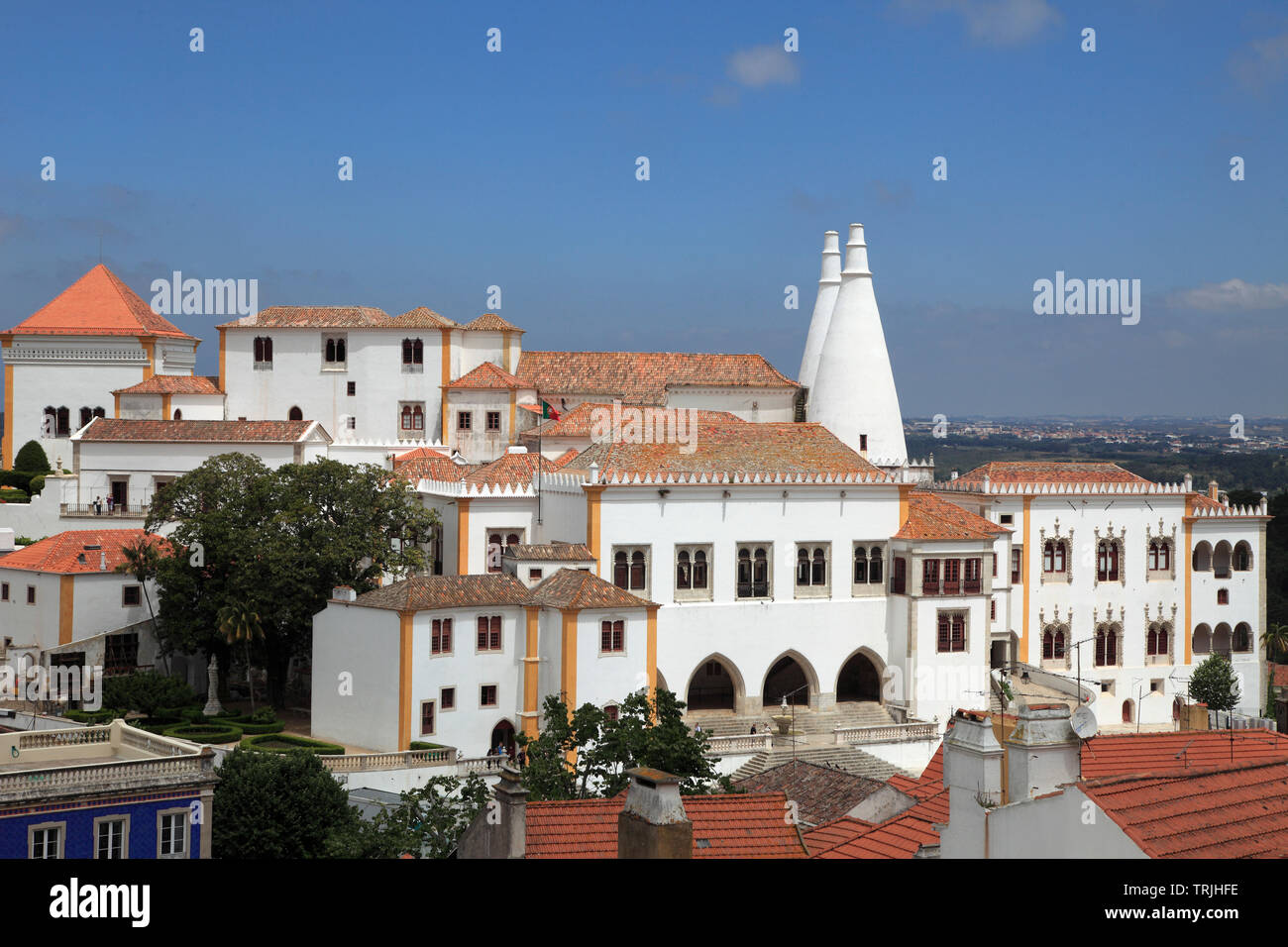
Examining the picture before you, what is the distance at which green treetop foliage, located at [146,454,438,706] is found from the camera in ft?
147

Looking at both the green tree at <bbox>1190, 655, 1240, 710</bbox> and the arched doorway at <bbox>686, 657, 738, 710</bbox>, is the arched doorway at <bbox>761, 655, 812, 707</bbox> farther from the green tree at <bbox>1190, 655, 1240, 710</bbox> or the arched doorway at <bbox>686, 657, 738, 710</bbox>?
the green tree at <bbox>1190, 655, 1240, 710</bbox>

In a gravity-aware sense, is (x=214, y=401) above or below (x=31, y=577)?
above

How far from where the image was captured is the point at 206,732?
41.0 metres

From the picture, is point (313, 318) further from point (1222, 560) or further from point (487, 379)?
point (1222, 560)

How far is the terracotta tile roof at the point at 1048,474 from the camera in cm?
5344

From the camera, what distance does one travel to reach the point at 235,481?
47.3m

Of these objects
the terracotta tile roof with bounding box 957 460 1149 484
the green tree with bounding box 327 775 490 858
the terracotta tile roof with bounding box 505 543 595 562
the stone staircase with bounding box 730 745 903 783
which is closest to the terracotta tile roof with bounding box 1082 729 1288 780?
the green tree with bounding box 327 775 490 858

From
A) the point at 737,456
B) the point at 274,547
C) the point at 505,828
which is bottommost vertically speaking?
the point at 505,828

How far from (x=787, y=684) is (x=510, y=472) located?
33.8ft

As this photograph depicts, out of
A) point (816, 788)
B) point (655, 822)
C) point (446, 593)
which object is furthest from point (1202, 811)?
point (446, 593)

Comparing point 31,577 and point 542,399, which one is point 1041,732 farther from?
point 542,399
